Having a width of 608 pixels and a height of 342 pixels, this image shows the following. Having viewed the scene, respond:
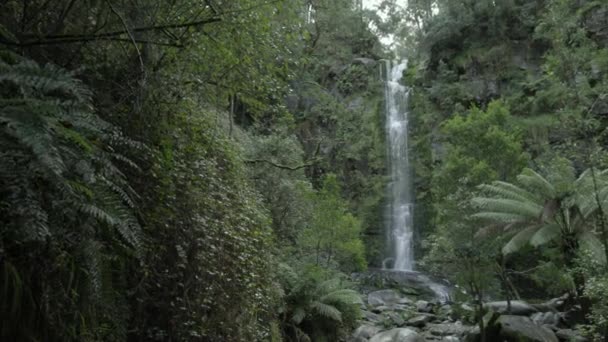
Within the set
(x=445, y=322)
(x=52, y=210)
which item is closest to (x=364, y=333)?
(x=445, y=322)

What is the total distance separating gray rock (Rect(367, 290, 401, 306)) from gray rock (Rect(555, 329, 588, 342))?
6.02 m

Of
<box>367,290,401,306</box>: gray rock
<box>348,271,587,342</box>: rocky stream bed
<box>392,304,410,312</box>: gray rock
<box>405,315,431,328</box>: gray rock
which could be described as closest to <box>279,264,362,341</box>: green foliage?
<box>348,271,587,342</box>: rocky stream bed

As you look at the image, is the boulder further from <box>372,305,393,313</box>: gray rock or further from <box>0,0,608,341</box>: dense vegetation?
<box>0,0,608,341</box>: dense vegetation

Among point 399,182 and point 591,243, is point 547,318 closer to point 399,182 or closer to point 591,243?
point 591,243

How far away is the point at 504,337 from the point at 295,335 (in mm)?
3900

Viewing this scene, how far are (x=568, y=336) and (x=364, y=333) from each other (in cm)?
385

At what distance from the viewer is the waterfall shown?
21.5 meters

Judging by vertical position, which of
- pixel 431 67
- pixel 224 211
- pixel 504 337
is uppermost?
pixel 431 67

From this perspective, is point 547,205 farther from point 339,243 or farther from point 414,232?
point 414,232

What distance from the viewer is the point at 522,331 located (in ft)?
29.1

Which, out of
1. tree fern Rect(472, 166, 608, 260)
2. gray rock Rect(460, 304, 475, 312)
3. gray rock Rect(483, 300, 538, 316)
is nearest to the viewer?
tree fern Rect(472, 166, 608, 260)

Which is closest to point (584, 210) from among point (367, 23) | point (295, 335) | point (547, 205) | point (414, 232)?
point (547, 205)

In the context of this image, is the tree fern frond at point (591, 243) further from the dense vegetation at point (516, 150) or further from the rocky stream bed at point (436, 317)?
the rocky stream bed at point (436, 317)

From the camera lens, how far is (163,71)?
12.2ft
